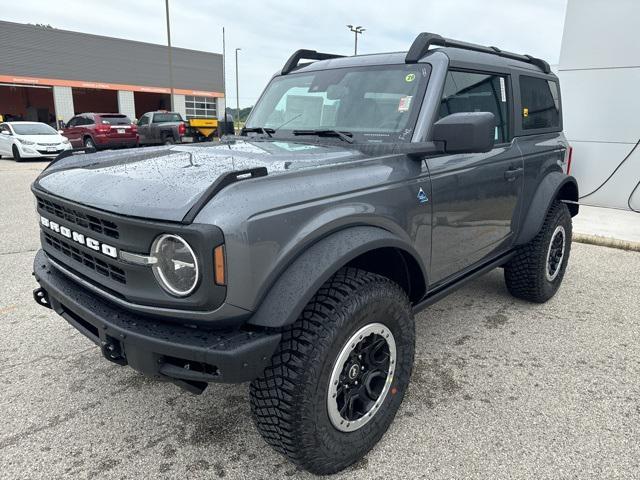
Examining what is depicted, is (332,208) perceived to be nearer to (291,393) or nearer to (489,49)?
(291,393)

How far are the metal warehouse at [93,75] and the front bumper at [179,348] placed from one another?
1557 inches

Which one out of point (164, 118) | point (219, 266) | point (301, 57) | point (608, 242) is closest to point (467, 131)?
point (219, 266)

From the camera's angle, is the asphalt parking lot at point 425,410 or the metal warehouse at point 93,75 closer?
the asphalt parking lot at point 425,410

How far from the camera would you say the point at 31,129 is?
17234mm

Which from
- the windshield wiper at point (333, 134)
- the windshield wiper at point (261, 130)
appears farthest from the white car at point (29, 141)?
the windshield wiper at point (333, 134)

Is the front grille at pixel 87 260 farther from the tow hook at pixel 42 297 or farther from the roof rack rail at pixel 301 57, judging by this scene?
the roof rack rail at pixel 301 57

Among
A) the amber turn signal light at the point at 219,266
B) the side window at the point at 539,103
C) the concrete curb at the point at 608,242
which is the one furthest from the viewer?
the concrete curb at the point at 608,242

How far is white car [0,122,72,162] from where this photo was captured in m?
16.4

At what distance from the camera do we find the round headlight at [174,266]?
6.11 ft

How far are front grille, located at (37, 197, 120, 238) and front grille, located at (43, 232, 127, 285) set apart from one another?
14 cm

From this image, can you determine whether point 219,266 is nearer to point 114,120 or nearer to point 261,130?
point 261,130

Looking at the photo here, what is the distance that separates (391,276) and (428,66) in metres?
1.30

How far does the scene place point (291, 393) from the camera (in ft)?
6.49

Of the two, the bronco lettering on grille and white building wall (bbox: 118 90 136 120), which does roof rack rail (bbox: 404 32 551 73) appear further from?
white building wall (bbox: 118 90 136 120)
